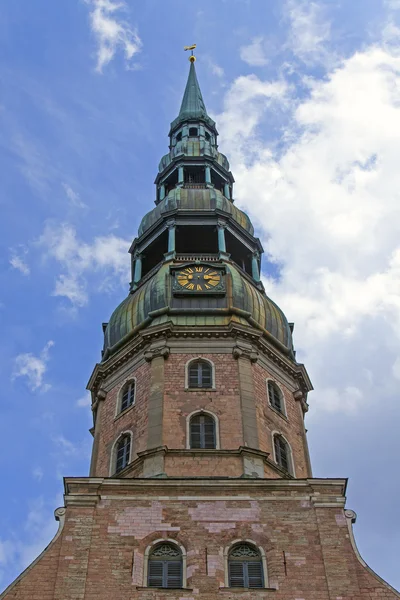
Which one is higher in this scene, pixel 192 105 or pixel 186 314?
pixel 192 105

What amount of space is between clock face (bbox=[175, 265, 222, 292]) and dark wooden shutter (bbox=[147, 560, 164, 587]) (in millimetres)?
12623

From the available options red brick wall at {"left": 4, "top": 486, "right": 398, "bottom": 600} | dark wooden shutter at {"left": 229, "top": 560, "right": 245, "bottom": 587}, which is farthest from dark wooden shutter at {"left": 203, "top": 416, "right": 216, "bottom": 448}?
dark wooden shutter at {"left": 229, "top": 560, "right": 245, "bottom": 587}

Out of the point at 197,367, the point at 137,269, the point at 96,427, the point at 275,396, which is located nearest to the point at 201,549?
the point at 197,367

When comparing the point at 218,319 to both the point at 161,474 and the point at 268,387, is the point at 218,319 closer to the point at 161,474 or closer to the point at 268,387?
the point at 268,387

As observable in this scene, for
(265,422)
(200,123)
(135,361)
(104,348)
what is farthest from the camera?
(200,123)

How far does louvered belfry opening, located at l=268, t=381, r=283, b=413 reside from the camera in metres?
33.7

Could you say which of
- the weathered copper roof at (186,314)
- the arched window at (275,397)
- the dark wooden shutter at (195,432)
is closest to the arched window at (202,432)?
the dark wooden shutter at (195,432)

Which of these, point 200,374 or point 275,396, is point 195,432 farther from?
point 275,396

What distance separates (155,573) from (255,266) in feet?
59.9

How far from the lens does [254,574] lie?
2602 centimetres

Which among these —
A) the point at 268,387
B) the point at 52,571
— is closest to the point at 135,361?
the point at 268,387

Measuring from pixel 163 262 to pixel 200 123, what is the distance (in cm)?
1583

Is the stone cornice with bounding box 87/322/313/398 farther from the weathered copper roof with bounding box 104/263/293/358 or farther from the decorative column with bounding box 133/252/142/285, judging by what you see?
the decorative column with bounding box 133/252/142/285

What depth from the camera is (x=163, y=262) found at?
3909cm
